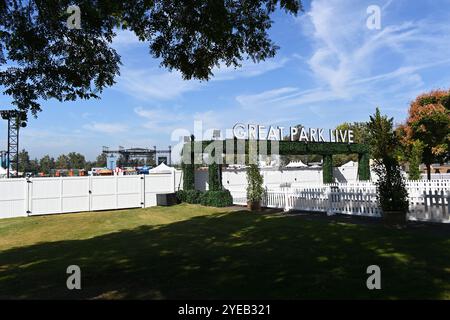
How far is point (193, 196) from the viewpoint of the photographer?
22.8 m

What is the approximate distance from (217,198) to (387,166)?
11.0m

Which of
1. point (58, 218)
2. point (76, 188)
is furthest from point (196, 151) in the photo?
point (58, 218)

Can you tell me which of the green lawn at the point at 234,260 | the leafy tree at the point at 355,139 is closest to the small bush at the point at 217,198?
the green lawn at the point at 234,260

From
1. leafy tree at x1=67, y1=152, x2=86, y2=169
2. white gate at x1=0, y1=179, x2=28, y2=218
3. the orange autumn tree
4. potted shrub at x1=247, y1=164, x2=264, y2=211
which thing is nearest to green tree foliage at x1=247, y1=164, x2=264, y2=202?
potted shrub at x1=247, y1=164, x2=264, y2=211

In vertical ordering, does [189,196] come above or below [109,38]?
below

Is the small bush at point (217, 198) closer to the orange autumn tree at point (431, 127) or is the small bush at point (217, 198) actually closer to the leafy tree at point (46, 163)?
the orange autumn tree at point (431, 127)

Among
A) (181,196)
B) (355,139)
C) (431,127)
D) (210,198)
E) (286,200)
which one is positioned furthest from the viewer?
(355,139)

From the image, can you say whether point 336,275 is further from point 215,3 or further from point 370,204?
point 370,204

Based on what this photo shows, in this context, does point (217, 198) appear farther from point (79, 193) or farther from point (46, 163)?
point (46, 163)

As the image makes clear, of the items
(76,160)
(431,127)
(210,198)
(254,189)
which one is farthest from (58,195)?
(76,160)

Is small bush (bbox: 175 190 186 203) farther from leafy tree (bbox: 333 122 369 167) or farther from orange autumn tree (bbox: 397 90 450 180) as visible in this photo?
leafy tree (bbox: 333 122 369 167)

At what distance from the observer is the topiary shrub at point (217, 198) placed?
2122 cm

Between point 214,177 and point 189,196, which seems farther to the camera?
point 189,196

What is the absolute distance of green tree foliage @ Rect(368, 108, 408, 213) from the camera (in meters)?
11.6
